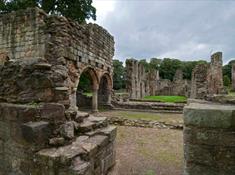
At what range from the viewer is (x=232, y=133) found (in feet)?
8.26

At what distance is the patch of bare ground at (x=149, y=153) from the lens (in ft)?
15.7

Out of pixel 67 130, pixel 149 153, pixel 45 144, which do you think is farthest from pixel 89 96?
pixel 45 144

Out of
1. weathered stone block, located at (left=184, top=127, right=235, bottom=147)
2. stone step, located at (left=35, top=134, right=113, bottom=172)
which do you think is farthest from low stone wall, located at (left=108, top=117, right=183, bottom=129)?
weathered stone block, located at (left=184, top=127, right=235, bottom=147)

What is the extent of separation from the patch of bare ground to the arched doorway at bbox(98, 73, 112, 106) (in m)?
8.32

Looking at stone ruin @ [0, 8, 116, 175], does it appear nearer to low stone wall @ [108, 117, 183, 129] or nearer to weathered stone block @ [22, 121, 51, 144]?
weathered stone block @ [22, 121, 51, 144]

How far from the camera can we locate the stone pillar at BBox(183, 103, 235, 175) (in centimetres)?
253

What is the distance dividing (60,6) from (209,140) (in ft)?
71.1

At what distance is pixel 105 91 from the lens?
17.4m

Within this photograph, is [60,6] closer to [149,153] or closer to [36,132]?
[149,153]

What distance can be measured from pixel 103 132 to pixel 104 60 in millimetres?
11992

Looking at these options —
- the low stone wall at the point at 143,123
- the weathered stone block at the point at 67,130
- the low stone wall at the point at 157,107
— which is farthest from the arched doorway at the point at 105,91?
the weathered stone block at the point at 67,130

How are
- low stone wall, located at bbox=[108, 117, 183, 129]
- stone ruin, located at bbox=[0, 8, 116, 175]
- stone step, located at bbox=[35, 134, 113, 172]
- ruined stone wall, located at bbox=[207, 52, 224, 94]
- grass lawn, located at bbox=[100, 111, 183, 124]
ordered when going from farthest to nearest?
ruined stone wall, located at bbox=[207, 52, 224, 94] < grass lawn, located at bbox=[100, 111, 183, 124] < low stone wall, located at bbox=[108, 117, 183, 129] < stone ruin, located at bbox=[0, 8, 116, 175] < stone step, located at bbox=[35, 134, 113, 172]

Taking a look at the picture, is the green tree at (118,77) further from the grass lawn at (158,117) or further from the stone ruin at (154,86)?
the grass lawn at (158,117)

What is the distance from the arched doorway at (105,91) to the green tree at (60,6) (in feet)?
25.7
